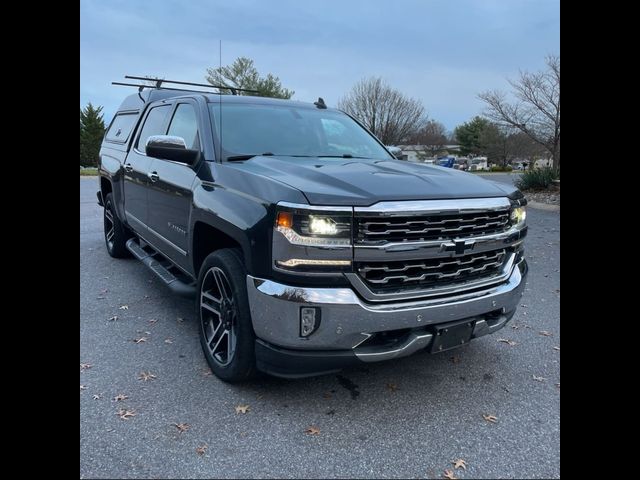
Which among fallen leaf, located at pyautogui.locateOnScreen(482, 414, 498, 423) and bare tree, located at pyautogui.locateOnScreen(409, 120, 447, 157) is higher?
bare tree, located at pyautogui.locateOnScreen(409, 120, 447, 157)

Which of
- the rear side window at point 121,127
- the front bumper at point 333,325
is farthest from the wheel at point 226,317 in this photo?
the rear side window at point 121,127

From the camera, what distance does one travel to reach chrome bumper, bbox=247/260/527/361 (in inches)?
102

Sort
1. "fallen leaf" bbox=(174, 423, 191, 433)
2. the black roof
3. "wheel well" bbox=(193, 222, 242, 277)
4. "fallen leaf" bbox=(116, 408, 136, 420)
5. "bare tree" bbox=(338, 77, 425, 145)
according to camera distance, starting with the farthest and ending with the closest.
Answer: "bare tree" bbox=(338, 77, 425, 145) → the black roof → "wheel well" bbox=(193, 222, 242, 277) → "fallen leaf" bbox=(116, 408, 136, 420) → "fallen leaf" bbox=(174, 423, 191, 433)

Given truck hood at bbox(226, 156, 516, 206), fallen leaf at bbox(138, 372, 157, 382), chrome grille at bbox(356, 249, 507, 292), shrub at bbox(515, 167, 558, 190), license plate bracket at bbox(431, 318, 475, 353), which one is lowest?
fallen leaf at bbox(138, 372, 157, 382)

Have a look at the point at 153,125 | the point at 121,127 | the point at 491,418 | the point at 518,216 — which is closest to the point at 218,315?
the point at 491,418

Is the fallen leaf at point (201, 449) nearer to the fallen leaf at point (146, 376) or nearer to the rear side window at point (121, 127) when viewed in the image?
the fallen leaf at point (146, 376)

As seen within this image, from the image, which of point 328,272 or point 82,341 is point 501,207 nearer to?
point 328,272

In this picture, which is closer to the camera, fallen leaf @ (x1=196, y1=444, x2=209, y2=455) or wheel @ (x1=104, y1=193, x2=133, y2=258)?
fallen leaf @ (x1=196, y1=444, x2=209, y2=455)

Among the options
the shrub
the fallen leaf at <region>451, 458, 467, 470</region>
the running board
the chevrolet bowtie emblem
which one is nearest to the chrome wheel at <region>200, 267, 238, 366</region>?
the running board

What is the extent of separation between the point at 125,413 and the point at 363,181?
1.97 m

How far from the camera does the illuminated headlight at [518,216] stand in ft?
10.8

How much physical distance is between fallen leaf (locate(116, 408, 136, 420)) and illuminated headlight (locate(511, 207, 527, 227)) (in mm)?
2682

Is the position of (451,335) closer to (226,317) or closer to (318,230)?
(318,230)

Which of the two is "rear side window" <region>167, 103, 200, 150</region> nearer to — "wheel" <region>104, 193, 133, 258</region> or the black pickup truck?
the black pickup truck
